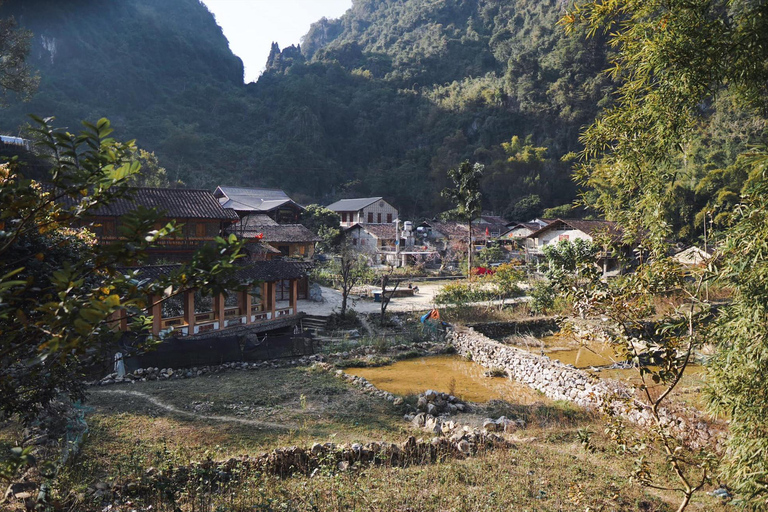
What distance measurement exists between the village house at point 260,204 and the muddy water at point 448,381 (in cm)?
2335

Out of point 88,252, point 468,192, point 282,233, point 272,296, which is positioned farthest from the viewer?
point 282,233

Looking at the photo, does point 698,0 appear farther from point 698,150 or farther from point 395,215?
point 395,215

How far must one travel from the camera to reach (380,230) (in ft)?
133

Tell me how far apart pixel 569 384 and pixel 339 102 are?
76072 millimetres

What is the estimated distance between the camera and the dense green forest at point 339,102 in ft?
197

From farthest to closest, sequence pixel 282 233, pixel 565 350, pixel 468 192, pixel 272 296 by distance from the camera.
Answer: pixel 282 233
pixel 468 192
pixel 272 296
pixel 565 350

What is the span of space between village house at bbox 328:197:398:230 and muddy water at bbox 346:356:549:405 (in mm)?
32107

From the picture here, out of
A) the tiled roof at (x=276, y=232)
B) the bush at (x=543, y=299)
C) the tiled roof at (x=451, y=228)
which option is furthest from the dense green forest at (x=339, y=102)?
the bush at (x=543, y=299)

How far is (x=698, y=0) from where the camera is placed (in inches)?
141

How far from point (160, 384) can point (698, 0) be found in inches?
504

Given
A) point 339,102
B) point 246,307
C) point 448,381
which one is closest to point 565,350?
point 448,381

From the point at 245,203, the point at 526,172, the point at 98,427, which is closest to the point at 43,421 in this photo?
the point at 98,427

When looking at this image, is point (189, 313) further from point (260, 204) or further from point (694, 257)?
point (260, 204)

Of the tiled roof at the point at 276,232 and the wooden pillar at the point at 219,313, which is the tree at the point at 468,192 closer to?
the tiled roof at the point at 276,232
